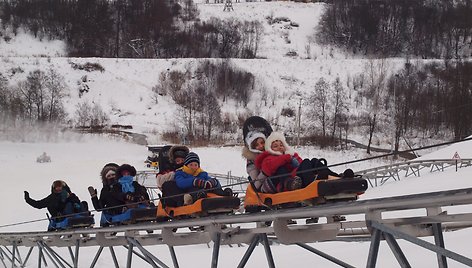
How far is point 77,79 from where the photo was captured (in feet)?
145

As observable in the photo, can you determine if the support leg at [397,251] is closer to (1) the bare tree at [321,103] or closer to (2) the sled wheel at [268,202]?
(2) the sled wheel at [268,202]

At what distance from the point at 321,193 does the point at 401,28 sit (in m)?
58.9

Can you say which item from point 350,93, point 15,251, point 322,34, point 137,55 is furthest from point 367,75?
point 15,251

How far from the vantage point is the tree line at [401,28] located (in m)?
55.8

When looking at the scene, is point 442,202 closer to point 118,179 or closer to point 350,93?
point 118,179

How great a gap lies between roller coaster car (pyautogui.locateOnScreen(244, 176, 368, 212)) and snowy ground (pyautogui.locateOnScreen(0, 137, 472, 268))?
2.49 m

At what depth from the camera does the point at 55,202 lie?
9.18 meters

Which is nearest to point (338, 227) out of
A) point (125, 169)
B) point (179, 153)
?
point (179, 153)

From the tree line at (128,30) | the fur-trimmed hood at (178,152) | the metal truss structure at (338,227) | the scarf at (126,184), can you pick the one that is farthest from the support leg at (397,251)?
the tree line at (128,30)

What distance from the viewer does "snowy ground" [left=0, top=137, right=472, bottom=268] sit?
719 cm

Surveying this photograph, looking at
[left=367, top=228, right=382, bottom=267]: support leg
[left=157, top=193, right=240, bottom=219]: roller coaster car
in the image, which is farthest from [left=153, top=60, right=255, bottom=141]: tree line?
[left=367, top=228, right=382, bottom=267]: support leg

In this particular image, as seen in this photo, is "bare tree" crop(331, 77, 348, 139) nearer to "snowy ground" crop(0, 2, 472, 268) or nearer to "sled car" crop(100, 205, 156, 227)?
"snowy ground" crop(0, 2, 472, 268)

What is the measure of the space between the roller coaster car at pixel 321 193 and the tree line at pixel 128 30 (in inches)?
1951

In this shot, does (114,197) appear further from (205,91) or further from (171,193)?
(205,91)
